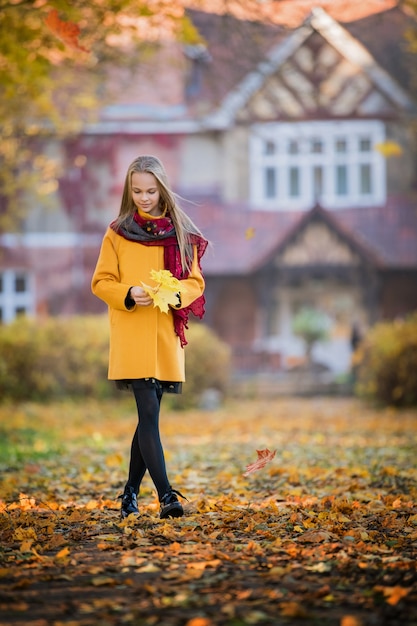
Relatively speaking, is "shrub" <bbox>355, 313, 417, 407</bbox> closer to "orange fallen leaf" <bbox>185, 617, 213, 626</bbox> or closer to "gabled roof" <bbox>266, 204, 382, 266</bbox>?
"gabled roof" <bbox>266, 204, 382, 266</bbox>

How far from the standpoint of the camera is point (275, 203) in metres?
26.6

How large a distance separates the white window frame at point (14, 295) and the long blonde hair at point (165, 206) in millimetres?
21807

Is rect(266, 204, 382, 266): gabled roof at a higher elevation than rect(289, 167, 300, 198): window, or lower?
lower

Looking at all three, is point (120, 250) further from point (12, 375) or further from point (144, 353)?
point (12, 375)

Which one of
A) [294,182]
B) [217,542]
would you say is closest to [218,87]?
[294,182]

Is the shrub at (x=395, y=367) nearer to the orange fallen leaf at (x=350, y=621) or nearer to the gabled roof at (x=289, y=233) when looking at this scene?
the gabled roof at (x=289, y=233)

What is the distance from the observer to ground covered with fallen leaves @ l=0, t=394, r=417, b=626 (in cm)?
376

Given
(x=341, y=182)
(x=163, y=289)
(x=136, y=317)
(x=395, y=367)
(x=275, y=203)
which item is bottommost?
(x=395, y=367)

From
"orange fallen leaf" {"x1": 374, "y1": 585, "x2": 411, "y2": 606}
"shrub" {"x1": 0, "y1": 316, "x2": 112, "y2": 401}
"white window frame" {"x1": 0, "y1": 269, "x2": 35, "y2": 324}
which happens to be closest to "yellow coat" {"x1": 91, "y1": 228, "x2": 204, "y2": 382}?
"orange fallen leaf" {"x1": 374, "y1": 585, "x2": 411, "y2": 606}

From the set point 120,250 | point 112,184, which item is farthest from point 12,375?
point 120,250

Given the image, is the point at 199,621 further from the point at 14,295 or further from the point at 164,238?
the point at 14,295

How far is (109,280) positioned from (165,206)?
0.54 metres

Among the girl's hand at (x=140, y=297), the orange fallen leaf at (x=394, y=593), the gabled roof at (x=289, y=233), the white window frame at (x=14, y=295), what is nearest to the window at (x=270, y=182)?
the gabled roof at (x=289, y=233)

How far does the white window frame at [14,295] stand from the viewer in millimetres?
27062
